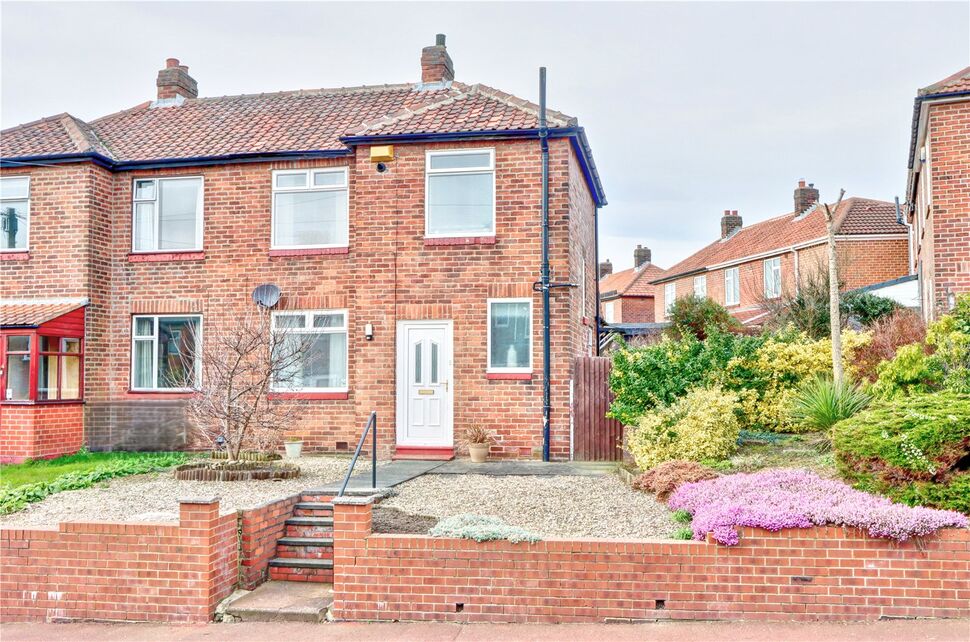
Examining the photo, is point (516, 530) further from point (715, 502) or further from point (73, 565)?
point (73, 565)

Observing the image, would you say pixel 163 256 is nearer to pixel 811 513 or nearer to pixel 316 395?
pixel 316 395

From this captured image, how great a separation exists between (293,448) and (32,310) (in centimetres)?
557

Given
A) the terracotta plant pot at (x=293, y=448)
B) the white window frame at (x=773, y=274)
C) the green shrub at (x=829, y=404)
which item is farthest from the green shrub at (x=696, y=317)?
the terracotta plant pot at (x=293, y=448)

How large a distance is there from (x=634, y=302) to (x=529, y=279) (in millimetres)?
33236

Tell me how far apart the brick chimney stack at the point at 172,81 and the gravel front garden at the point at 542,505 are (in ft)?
39.0

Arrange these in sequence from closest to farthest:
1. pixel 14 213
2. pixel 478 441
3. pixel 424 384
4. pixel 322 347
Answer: pixel 478 441 → pixel 424 384 → pixel 322 347 → pixel 14 213

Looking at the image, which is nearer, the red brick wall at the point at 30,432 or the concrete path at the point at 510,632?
the concrete path at the point at 510,632

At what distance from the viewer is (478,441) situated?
12805 mm

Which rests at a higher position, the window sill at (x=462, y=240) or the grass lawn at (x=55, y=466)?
the window sill at (x=462, y=240)

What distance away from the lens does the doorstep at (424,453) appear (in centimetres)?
1310

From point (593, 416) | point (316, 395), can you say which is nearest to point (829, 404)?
point (593, 416)

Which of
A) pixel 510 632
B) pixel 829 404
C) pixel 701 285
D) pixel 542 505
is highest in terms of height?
pixel 701 285

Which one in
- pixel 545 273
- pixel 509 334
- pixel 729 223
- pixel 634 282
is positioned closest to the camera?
pixel 545 273

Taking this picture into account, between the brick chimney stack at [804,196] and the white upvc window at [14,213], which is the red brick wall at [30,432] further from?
the brick chimney stack at [804,196]
